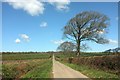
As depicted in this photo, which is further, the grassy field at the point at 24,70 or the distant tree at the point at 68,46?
the distant tree at the point at 68,46

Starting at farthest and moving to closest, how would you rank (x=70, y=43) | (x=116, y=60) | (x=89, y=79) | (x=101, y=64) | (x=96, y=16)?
(x=70, y=43) → (x=96, y=16) → (x=101, y=64) → (x=116, y=60) → (x=89, y=79)

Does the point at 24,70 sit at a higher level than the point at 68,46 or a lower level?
lower

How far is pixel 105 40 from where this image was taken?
55.5 metres

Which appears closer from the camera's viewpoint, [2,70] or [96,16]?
[2,70]

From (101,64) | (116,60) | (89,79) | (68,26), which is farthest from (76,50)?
(89,79)

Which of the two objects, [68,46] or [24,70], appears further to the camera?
[68,46]

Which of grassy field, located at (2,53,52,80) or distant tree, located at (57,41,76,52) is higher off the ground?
distant tree, located at (57,41,76,52)

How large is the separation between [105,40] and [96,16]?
537cm

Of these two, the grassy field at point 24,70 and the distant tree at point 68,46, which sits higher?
the distant tree at point 68,46

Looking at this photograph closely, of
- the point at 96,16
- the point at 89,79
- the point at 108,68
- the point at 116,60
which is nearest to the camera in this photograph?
the point at 89,79

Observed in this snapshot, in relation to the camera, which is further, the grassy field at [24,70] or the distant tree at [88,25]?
the distant tree at [88,25]

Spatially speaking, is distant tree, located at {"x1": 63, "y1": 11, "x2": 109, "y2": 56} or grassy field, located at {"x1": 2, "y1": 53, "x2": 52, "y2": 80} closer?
grassy field, located at {"x1": 2, "y1": 53, "x2": 52, "y2": 80}

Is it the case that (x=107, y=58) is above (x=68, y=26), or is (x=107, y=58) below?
below

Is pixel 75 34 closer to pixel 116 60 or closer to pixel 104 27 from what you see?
pixel 104 27
